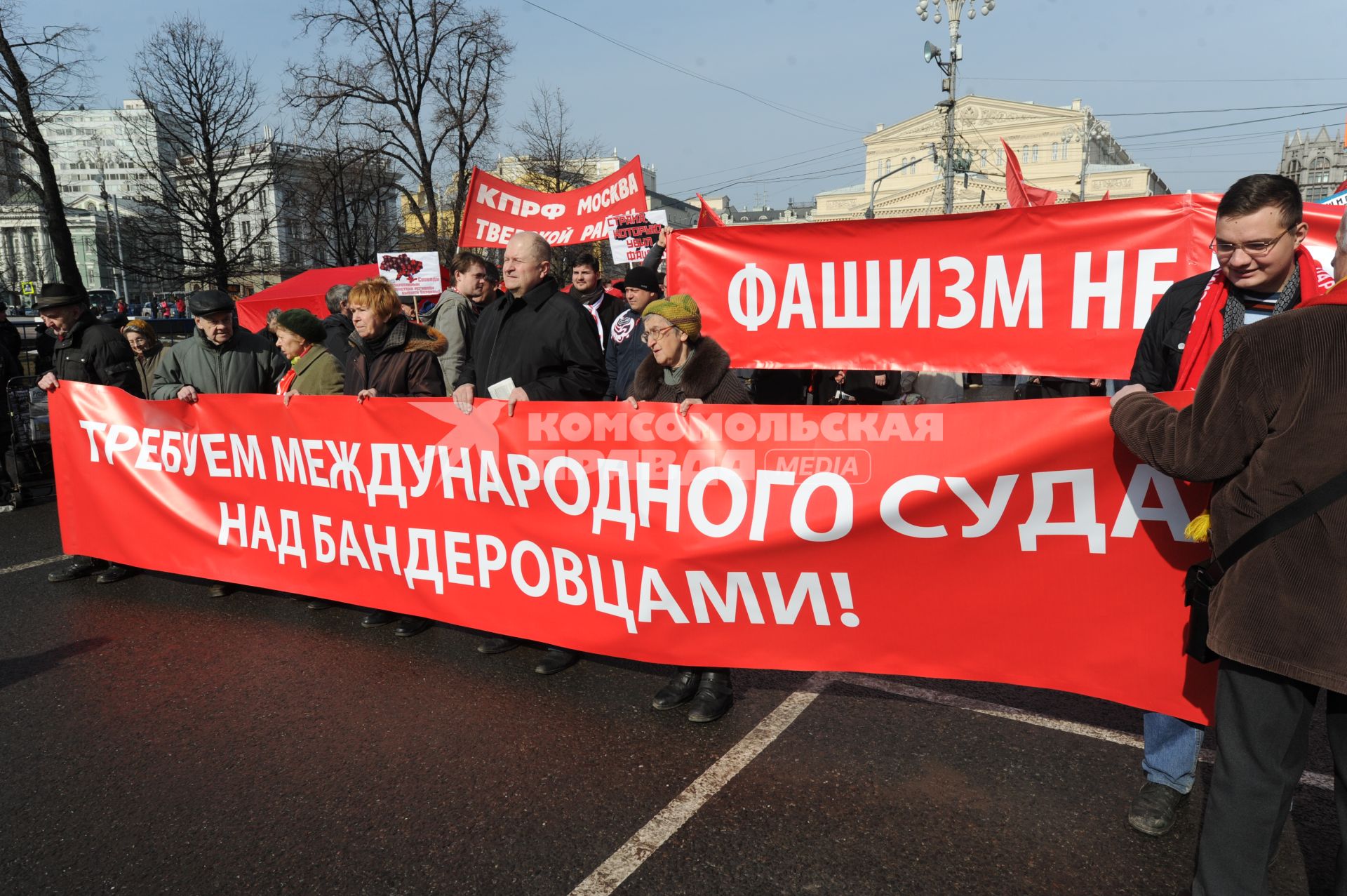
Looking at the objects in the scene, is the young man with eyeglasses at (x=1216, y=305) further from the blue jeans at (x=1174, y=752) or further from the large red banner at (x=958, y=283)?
the large red banner at (x=958, y=283)

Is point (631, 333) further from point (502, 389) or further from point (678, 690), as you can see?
point (678, 690)

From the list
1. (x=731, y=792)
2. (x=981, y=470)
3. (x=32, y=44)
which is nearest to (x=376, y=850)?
(x=731, y=792)

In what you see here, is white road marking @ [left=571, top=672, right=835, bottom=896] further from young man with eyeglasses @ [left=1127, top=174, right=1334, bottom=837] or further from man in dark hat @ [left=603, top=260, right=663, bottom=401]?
man in dark hat @ [left=603, top=260, right=663, bottom=401]

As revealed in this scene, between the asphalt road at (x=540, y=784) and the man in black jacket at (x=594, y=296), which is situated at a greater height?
the man in black jacket at (x=594, y=296)

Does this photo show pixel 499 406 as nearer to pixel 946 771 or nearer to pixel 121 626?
pixel 946 771

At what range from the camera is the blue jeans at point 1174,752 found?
2.86m

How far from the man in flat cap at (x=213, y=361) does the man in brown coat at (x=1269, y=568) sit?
16.2ft

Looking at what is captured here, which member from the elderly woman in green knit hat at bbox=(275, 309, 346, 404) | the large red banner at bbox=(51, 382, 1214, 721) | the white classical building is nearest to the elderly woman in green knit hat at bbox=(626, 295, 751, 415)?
the large red banner at bbox=(51, 382, 1214, 721)

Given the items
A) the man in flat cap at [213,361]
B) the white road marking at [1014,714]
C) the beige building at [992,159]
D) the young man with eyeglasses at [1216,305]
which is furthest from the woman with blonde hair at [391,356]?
the beige building at [992,159]

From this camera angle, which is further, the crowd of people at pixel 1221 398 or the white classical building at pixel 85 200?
the white classical building at pixel 85 200

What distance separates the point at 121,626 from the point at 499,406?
260cm

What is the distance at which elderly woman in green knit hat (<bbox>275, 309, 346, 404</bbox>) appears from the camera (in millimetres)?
4992

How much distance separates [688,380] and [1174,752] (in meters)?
2.13

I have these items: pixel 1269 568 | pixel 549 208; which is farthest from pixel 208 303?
pixel 1269 568
